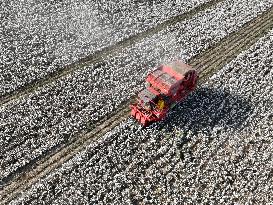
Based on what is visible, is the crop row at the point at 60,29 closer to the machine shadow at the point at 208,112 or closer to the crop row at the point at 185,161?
the crop row at the point at 185,161

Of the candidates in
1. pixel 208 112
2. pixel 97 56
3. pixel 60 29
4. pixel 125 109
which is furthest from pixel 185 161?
pixel 60 29

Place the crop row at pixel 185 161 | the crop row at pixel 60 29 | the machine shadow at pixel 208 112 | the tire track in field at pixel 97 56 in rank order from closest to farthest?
the crop row at pixel 185 161, the machine shadow at pixel 208 112, the tire track in field at pixel 97 56, the crop row at pixel 60 29

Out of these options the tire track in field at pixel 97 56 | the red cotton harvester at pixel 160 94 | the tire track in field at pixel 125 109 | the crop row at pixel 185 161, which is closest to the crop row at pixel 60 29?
the tire track in field at pixel 97 56

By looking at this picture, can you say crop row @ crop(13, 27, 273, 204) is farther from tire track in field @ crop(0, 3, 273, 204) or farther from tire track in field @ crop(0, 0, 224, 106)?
tire track in field @ crop(0, 0, 224, 106)

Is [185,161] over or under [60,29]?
under

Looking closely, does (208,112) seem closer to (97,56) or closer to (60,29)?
(97,56)

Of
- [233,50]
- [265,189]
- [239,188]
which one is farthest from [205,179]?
[233,50]

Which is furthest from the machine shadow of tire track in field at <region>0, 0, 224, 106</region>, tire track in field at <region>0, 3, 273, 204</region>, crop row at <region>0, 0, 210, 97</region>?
crop row at <region>0, 0, 210, 97</region>
